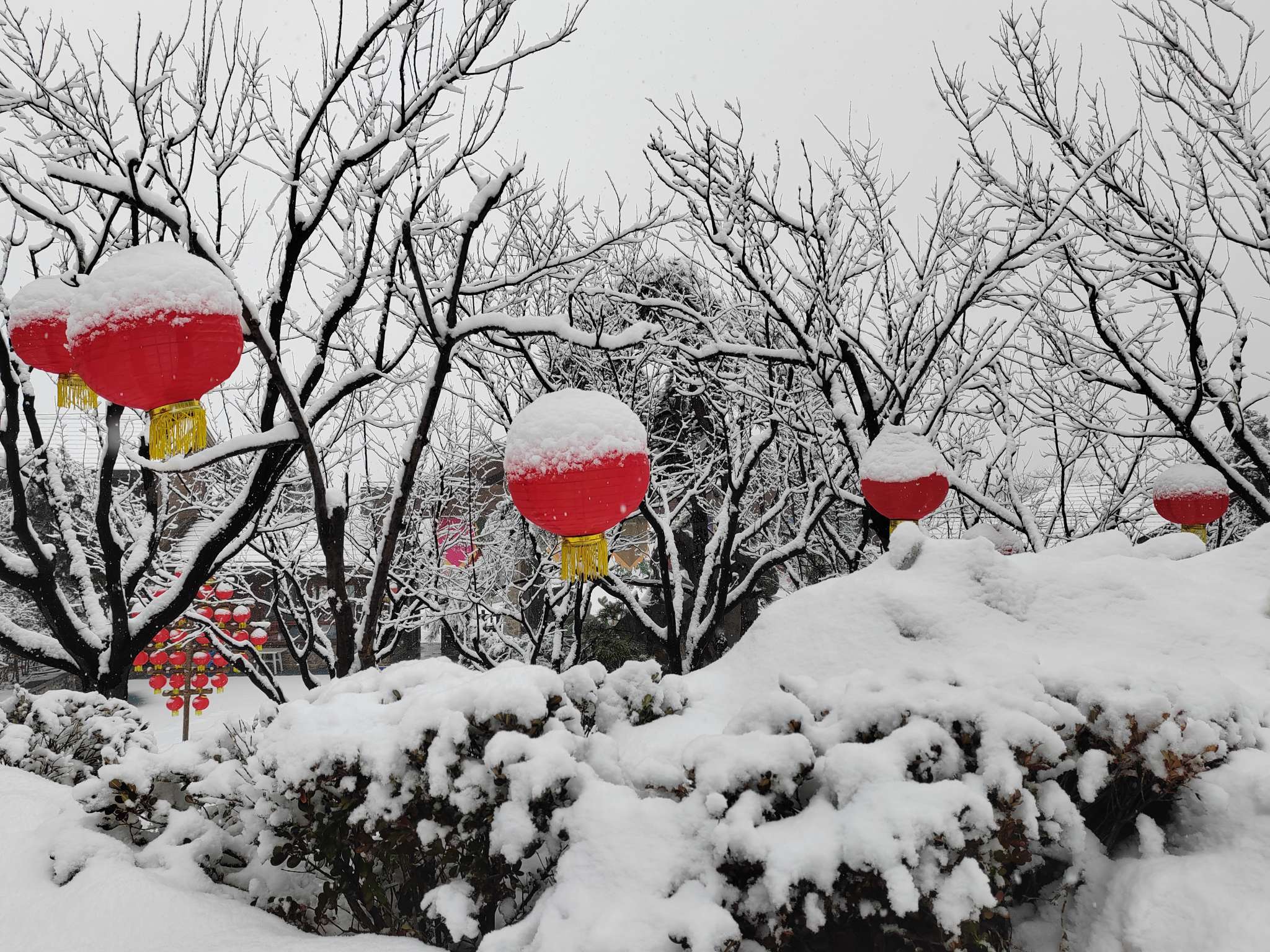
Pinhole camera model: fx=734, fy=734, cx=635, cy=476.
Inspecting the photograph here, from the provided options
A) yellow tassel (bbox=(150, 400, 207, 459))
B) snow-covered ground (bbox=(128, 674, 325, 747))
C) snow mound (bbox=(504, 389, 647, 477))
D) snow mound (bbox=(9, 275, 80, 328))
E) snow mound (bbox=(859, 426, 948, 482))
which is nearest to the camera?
yellow tassel (bbox=(150, 400, 207, 459))

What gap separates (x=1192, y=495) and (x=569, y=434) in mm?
5823

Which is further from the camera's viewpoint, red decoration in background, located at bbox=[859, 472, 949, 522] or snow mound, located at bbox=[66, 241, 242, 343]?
red decoration in background, located at bbox=[859, 472, 949, 522]

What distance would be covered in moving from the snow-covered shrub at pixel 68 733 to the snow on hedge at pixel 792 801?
1.97 meters

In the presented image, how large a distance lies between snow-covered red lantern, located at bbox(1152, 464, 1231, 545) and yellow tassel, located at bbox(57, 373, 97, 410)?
25.7 ft

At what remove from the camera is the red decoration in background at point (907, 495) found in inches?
194

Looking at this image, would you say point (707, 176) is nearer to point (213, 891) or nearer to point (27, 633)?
point (213, 891)

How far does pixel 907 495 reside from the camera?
4969 millimetres

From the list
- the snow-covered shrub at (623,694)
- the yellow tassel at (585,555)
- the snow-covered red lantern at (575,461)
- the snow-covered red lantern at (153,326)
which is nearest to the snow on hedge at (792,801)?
the snow-covered shrub at (623,694)

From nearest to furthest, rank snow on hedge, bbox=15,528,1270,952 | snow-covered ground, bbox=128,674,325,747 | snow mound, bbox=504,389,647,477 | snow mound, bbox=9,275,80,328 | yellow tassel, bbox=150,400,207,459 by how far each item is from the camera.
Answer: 1. snow on hedge, bbox=15,528,1270,952
2. yellow tassel, bbox=150,400,207,459
3. snow mound, bbox=504,389,647,477
4. snow mound, bbox=9,275,80,328
5. snow-covered ground, bbox=128,674,325,747

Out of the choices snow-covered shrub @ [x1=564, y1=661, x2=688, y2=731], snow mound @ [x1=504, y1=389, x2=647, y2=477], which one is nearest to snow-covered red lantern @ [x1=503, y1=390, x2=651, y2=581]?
snow mound @ [x1=504, y1=389, x2=647, y2=477]

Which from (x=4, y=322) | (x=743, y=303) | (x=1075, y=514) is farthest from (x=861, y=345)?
(x=1075, y=514)

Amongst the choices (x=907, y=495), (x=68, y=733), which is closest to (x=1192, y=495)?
(x=907, y=495)

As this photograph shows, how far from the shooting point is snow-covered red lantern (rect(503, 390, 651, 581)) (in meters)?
3.34

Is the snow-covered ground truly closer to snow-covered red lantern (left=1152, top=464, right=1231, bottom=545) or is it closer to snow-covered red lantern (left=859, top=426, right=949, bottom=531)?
snow-covered red lantern (left=859, top=426, right=949, bottom=531)
